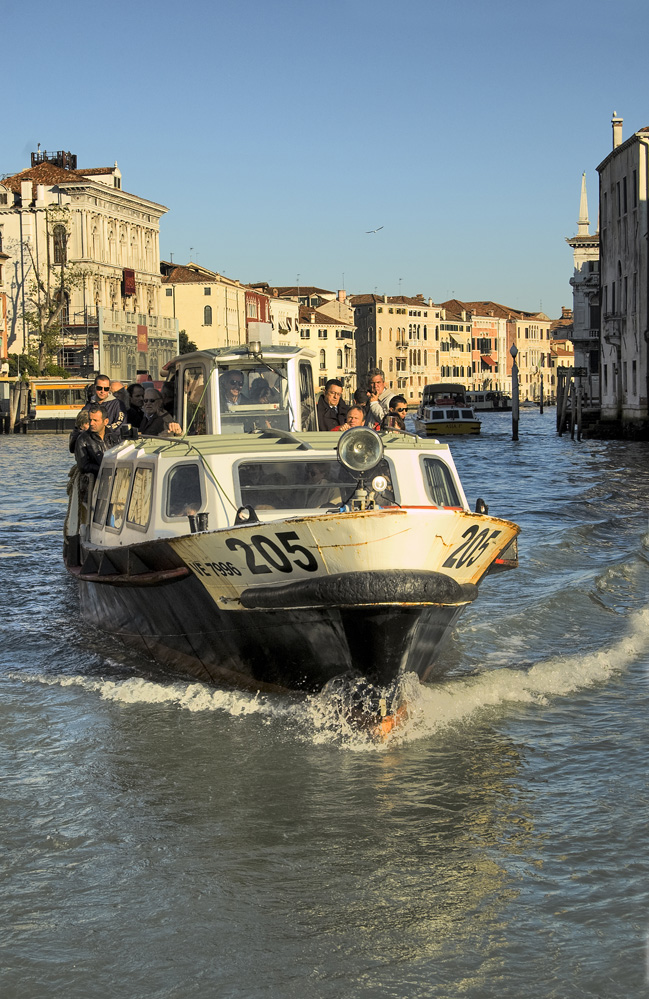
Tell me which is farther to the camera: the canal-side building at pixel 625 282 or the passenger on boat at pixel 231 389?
the canal-side building at pixel 625 282

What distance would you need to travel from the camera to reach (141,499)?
33.0 feet

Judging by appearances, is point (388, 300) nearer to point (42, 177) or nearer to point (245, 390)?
point (42, 177)

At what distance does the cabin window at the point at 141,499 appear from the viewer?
32.2ft

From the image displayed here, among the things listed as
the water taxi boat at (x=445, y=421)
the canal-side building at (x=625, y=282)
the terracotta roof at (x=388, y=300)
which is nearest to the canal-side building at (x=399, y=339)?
the terracotta roof at (x=388, y=300)

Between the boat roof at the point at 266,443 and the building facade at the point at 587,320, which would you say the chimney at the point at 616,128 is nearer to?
the building facade at the point at 587,320

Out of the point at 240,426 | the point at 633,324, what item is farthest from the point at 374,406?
the point at 633,324

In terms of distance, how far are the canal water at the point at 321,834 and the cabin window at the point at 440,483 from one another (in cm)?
139

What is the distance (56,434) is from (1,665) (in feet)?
186

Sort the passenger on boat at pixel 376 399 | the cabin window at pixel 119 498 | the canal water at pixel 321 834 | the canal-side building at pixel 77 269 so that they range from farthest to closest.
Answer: the canal-side building at pixel 77 269 → the passenger on boat at pixel 376 399 → the cabin window at pixel 119 498 → the canal water at pixel 321 834

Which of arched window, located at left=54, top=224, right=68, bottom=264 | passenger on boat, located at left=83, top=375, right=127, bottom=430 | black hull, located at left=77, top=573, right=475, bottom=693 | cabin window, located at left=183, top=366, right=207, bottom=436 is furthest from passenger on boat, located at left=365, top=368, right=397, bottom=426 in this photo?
arched window, located at left=54, top=224, right=68, bottom=264

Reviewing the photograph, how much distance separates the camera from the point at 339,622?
8.08m

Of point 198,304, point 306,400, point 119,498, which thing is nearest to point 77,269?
point 198,304

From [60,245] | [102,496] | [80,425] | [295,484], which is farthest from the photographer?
[60,245]

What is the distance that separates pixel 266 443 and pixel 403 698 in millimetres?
2594
